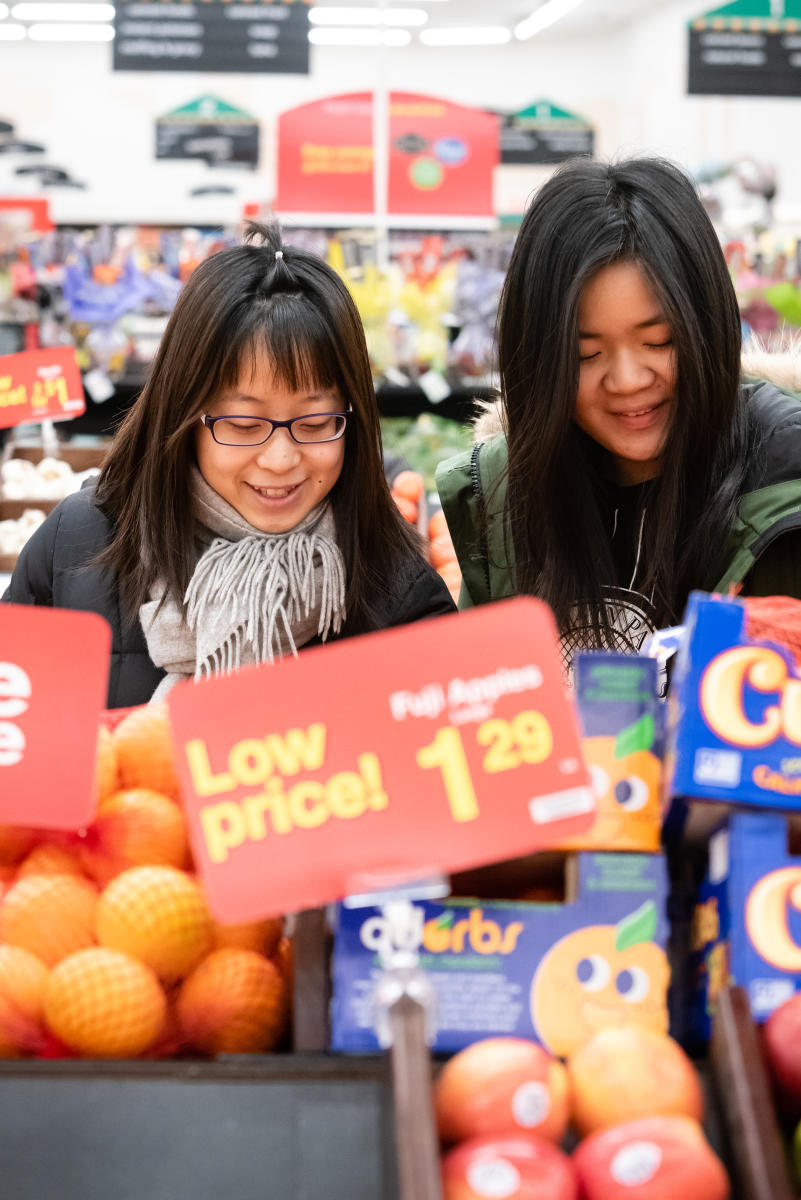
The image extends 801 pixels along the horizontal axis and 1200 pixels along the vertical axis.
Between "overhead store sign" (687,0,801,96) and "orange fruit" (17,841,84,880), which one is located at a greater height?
"overhead store sign" (687,0,801,96)

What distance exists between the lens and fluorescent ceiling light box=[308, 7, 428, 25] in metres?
10.1

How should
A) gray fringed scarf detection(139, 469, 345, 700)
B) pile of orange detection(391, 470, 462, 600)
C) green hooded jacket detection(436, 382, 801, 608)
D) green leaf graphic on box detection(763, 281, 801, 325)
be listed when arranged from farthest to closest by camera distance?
green leaf graphic on box detection(763, 281, 801, 325), pile of orange detection(391, 470, 462, 600), gray fringed scarf detection(139, 469, 345, 700), green hooded jacket detection(436, 382, 801, 608)

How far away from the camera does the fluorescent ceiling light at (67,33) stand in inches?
421

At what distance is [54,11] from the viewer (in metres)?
10.6

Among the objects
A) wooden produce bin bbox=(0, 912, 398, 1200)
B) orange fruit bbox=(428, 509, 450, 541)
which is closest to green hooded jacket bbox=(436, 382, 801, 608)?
wooden produce bin bbox=(0, 912, 398, 1200)

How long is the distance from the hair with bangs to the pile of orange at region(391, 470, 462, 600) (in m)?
1.25

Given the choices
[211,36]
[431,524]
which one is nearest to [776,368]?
[431,524]

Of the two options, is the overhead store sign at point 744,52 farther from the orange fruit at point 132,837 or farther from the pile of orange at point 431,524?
the orange fruit at point 132,837

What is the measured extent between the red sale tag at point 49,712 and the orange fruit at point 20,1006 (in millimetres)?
109

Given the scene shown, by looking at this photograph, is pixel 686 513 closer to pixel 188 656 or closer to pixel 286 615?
pixel 286 615

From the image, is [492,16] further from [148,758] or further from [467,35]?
[148,758]

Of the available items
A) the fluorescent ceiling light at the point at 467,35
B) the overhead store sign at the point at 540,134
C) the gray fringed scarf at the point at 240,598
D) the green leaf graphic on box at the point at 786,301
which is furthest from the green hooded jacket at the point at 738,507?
the fluorescent ceiling light at the point at 467,35

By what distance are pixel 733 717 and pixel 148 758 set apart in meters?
0.52

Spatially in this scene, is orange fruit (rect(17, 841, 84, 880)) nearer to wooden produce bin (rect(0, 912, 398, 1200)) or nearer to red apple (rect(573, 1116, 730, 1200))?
wooden produce bin (rect(0, 912, 398, 1200))
